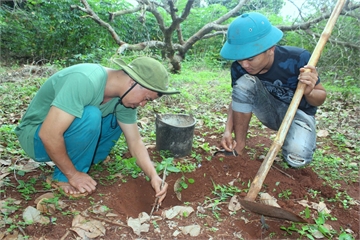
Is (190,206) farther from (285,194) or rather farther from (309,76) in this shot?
(309,76)

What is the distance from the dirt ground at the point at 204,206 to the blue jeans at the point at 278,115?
170mm

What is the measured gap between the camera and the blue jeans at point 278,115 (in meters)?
2.66

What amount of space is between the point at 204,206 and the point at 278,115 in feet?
4.09

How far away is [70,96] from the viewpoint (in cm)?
188

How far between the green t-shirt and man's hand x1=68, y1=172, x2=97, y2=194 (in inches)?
14.0

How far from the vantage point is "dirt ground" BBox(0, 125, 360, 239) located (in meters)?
1.86

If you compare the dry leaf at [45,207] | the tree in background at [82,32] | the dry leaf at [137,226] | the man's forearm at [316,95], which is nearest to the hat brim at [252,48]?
the man's forearm at [316,95]

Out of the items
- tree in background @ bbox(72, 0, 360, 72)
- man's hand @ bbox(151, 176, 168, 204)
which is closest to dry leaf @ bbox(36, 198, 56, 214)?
man's hand @ bbox(151, 176, 168, 204)

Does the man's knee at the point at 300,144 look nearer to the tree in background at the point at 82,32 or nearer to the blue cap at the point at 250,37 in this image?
the blue cap at the point at 250,37

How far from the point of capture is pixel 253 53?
2.18 m

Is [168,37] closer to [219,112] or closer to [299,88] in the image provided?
[219,112]

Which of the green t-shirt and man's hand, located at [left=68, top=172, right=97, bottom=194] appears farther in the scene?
man's hand, located at [left=68, top=172, right=97, bottom=194]

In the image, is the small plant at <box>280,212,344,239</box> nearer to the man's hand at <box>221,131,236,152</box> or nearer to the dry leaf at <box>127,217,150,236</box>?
the dry leaf at <box>127,217,150,236</box>

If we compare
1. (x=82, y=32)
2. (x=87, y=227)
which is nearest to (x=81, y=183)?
(x=87, y=227)
